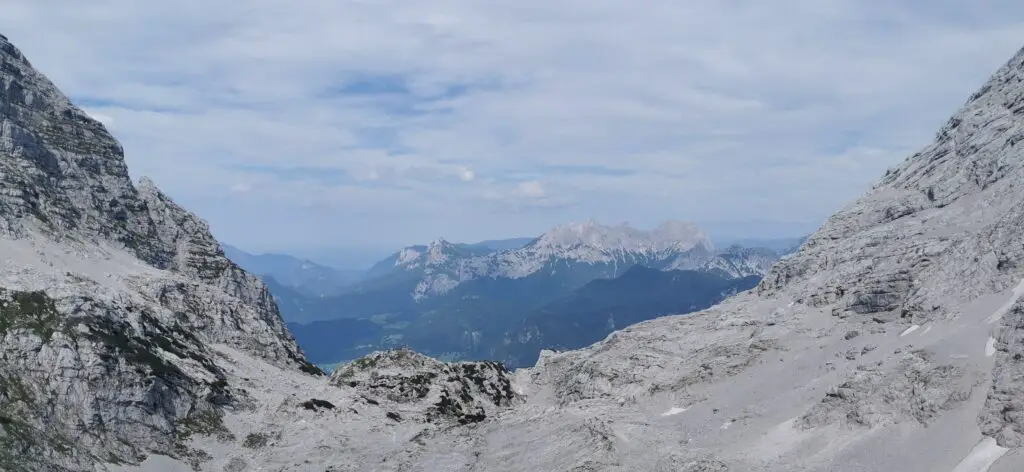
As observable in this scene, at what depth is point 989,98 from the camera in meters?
138

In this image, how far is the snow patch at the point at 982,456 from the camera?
5675cm

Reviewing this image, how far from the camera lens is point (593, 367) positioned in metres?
128

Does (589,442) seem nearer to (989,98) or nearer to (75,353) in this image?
(75,353)

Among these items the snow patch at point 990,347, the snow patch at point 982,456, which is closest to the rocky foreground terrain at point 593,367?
the snow patch at point 982,456

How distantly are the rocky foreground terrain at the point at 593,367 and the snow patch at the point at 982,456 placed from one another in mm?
171

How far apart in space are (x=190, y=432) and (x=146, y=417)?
6.66 metres

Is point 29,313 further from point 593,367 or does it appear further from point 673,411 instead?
point 673,411

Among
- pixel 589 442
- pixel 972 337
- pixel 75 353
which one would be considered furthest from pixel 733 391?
pixel 75 353

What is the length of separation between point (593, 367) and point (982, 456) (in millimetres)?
73939

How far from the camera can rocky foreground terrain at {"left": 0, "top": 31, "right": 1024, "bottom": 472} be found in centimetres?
7294

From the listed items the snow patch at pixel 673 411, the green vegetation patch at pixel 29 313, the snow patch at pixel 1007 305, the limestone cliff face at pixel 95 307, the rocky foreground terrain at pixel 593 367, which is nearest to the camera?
the rocky foreground terrain at pixel 593 367

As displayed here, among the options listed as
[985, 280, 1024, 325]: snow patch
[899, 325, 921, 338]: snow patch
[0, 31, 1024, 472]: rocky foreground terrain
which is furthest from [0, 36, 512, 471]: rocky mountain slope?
[985, 280, 1024, 325]: snow patch

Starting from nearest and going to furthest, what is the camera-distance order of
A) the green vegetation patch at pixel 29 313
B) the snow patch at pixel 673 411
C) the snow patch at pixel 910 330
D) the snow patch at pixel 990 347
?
the snow patch at pixel 990 347, the snow patch at pixel 910 330, the snow patch at pixel 673 411, the green vegetation patch at pixel 29 313

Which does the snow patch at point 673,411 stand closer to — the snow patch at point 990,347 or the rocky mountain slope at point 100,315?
the snow patch at point 990,347
